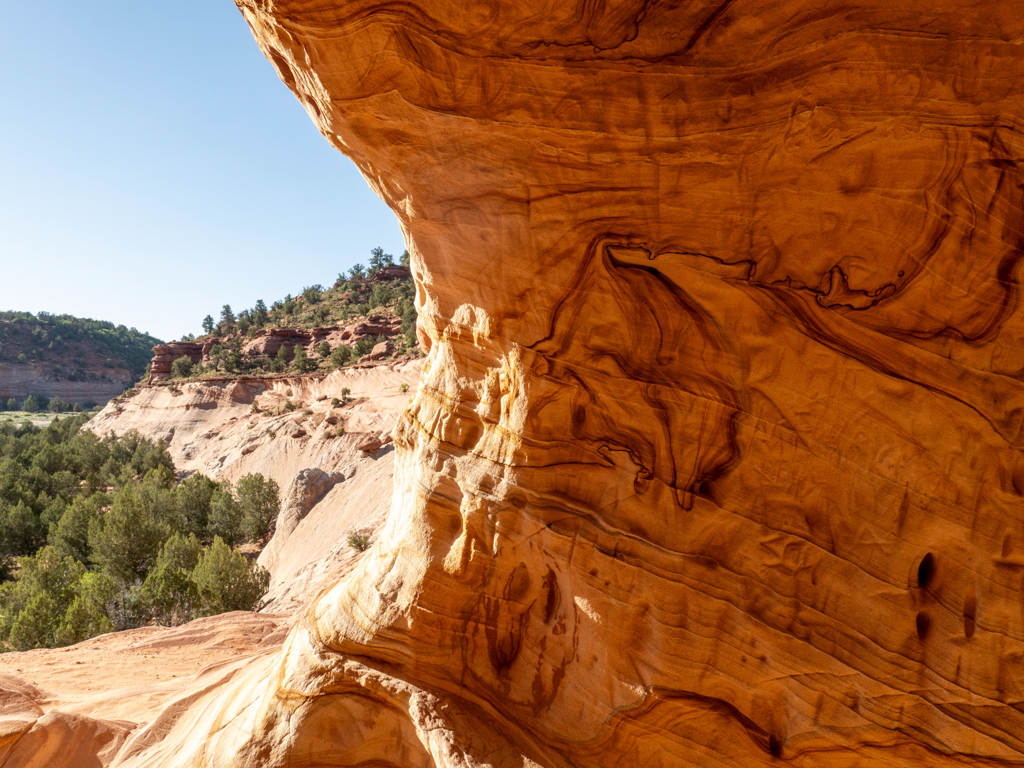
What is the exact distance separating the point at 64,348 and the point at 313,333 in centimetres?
6984

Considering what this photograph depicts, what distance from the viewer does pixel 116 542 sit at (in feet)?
72.3

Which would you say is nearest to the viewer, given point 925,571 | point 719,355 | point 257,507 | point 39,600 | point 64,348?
point 925,571

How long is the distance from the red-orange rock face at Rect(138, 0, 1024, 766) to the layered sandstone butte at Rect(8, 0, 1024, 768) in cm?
2

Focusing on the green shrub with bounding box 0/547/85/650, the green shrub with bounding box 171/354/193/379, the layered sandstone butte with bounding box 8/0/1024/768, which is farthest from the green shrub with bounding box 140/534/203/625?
the green shrub with bounding box 171/354/193/379

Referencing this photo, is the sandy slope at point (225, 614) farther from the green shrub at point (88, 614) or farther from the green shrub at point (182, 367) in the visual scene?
the green shrub at point (182, 367)

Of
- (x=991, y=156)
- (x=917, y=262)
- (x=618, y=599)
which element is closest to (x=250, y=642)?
(x=618, y=599)

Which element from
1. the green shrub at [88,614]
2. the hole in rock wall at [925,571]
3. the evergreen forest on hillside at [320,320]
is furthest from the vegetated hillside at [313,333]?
the hole in rock wall at [925,571]

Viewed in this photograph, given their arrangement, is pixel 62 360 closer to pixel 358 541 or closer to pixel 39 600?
pixel 39 600

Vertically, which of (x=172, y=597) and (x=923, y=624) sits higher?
Answer: (x=923, y=624)

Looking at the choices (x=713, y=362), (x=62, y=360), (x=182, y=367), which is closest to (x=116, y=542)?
(x=713, y=362)

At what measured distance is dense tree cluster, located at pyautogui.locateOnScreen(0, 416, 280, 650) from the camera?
17.0 meters

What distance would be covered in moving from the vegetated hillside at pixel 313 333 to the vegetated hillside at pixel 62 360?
101 ft

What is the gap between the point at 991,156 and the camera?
3.42 m

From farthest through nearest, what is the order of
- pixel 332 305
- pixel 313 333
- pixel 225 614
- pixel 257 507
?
pixel 332 305 → pixel 313 333 → pixel 257 507 → pixel 225 614
